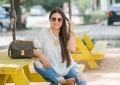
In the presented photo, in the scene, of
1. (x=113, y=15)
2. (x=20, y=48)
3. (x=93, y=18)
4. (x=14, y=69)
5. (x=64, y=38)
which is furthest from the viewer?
(x=93, y=18)

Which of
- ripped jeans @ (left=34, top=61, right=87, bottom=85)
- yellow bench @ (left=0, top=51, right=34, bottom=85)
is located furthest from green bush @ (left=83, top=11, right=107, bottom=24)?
yellow bench @ (left=0, top=51, right=34, bottom=85)

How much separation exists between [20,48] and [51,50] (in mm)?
395

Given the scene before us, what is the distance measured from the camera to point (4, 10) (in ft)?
83.3

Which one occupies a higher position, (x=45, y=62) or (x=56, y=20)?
(x=56, y=20)

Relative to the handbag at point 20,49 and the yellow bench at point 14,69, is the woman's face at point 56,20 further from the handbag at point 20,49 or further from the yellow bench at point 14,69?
the yellow bench at point 14,69

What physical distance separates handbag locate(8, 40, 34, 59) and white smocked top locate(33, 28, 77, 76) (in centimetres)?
13

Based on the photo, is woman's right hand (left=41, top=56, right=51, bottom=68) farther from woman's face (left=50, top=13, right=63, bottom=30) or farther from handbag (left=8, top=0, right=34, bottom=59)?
woman's face (left=50, top=13, right=63, bottom=30)

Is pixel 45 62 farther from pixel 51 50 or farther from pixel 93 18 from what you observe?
pixel 93 18

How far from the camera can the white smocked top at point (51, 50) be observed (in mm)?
5031

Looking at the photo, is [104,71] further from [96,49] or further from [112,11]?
[112,11]

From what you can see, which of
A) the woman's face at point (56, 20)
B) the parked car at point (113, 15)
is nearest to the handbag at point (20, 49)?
the woman's face at point (56, 20)

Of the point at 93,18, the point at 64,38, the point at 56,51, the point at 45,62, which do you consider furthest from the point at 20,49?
the point at 93,18

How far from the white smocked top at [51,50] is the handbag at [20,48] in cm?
13

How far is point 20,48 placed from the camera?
494 cm
